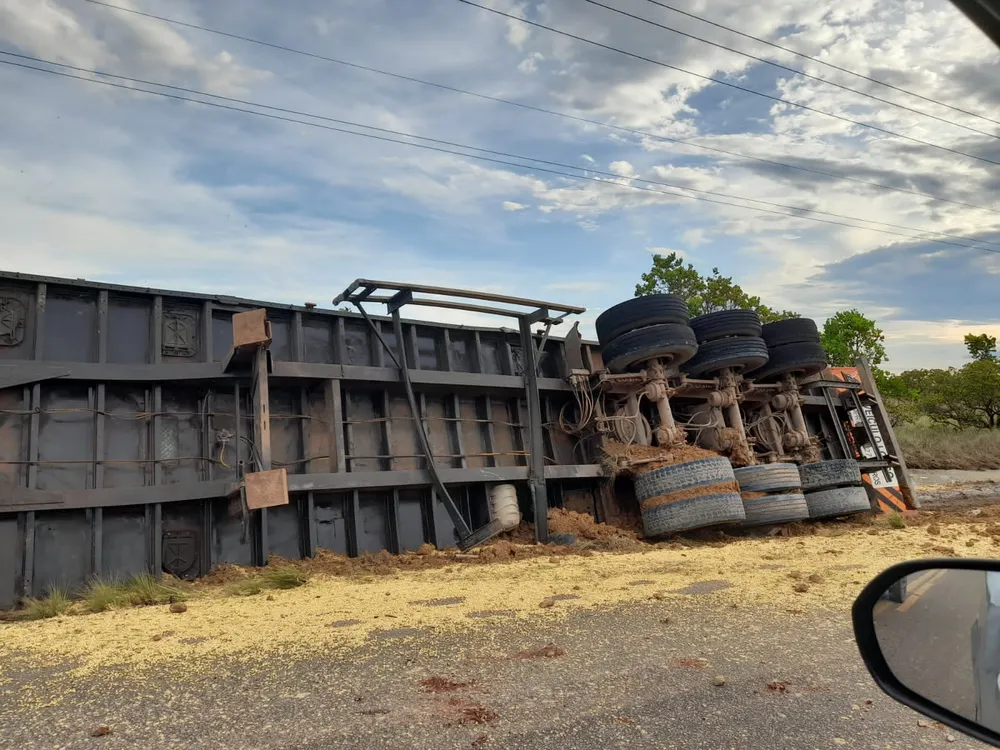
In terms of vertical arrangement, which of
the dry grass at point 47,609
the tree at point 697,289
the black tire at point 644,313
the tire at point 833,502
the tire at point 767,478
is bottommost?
the tire at point 833,502

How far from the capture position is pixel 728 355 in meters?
10.1

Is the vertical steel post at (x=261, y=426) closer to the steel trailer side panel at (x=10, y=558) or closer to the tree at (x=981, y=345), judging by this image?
the steel trailer side panel at (x=10, y=558)

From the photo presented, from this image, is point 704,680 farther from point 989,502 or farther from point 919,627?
point 989,502

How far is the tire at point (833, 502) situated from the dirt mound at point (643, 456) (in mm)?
1930

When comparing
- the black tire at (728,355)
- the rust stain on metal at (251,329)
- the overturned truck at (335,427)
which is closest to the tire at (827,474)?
the overturned truck at (335,427)

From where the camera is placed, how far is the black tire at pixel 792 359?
11211mm

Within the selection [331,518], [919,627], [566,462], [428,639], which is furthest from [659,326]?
[919,627]

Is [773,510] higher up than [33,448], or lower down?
lower down

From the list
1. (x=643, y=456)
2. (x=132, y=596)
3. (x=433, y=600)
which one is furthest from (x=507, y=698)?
(x=643, y=456)

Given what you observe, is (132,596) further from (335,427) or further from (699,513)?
(699,513)

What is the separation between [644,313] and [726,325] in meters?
1.84

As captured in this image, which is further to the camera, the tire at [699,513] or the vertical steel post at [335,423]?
the tire at [699,513]

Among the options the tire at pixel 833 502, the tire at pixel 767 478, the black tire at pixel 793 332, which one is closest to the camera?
the tire at pixel 767 478

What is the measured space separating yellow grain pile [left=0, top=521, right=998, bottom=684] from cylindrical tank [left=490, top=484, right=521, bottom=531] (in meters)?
1.20
